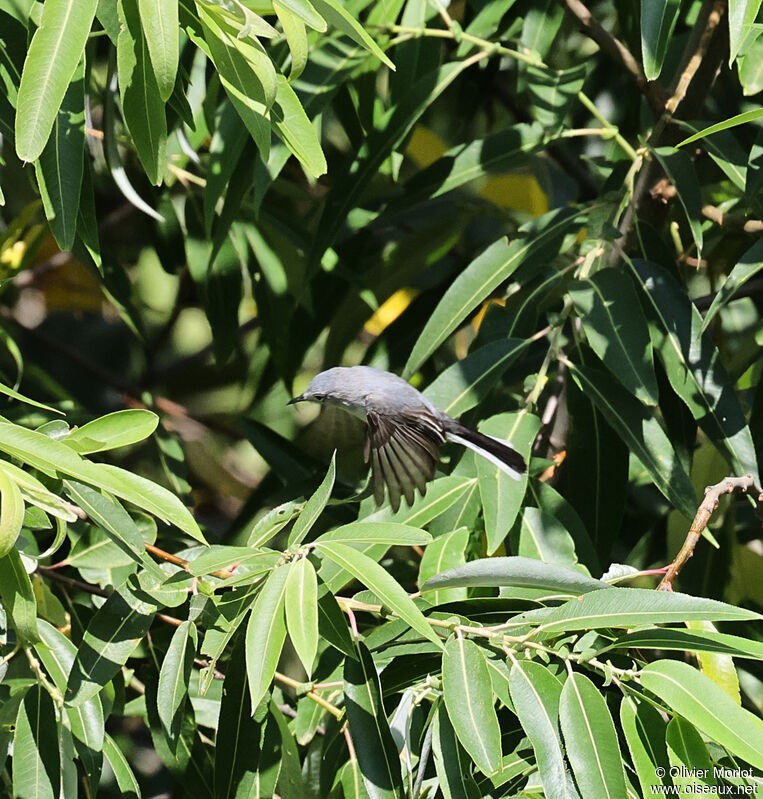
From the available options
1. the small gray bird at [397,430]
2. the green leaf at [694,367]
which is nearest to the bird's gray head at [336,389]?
the small gray bird at [397,430]

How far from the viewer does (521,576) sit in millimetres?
1077

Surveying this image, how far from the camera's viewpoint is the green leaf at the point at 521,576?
3.53 ft

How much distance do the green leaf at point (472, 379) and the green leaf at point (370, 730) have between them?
443 mm

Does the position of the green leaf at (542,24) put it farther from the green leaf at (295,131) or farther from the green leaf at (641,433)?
the green leaf at (295,131)

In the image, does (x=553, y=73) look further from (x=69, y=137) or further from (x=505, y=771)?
(x=505, y=771)

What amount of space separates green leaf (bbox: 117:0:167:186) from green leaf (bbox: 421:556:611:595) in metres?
0.49

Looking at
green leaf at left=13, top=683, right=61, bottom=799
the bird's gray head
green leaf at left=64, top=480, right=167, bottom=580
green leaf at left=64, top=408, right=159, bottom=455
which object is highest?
green leaf at left=64, top=408, right=159, bottom=455

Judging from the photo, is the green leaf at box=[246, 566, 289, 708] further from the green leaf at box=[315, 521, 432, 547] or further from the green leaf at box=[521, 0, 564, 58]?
the green leaf at box=[521, 0, 564, 58]

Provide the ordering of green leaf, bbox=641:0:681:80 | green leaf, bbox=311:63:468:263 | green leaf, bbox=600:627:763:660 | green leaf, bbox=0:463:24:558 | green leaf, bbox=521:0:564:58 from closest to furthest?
1. green leaf, bbox=0:463:24:558
2. green leaf, bbox=600:627:763:660
3. green leaf, bbox=641:0:681:80
4. green leaf, bbox=311:63:468:263
5. green leaf, bbox=521:0:564:58

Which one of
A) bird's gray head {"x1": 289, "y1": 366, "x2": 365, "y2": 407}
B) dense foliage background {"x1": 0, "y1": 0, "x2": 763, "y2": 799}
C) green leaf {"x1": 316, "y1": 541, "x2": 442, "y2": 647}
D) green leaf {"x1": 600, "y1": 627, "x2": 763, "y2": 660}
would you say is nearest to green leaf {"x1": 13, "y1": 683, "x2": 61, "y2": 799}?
dense foliage background {"x1": 0, "y1": 0, "x2": 763, "y2": 799}

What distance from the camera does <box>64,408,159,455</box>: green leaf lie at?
108 cm

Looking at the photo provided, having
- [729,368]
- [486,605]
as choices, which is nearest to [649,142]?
[729,368]

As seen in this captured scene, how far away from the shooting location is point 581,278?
1.50 metres

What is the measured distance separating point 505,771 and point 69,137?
30.4 inches
